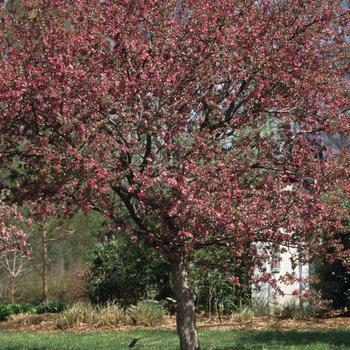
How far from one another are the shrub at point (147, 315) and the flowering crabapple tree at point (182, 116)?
16.6 feet

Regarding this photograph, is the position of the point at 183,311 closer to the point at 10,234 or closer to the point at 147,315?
the point at 10,234

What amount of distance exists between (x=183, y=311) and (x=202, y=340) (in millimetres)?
2372

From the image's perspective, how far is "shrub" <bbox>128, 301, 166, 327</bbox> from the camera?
41.7 feet

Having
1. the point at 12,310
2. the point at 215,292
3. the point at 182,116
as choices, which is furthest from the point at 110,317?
the point at 182,116

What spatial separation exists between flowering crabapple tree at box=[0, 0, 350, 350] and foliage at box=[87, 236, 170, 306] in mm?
7007

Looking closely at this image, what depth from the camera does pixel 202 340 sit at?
9.94 metres

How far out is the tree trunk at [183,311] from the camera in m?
7.66

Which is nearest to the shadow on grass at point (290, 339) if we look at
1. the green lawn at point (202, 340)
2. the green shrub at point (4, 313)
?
the green lawn at point (202, 340)

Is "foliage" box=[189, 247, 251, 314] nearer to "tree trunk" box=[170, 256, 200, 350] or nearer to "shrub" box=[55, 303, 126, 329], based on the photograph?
"shrub" box=[55, 303, 126, 329]

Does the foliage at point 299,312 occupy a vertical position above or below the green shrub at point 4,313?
below

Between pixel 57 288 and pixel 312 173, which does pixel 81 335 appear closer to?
pixel 312 173

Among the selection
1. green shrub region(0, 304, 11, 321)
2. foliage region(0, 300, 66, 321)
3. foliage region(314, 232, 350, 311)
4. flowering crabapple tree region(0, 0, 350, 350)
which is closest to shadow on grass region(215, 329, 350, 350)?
flowering crabapple tree region(0, 0, 350, 350)

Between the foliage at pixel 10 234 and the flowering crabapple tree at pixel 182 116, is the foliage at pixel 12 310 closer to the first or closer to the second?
the flowering crabapple tree at pixel 182 116

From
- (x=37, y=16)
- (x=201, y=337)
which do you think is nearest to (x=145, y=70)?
(x=37, y=16)
